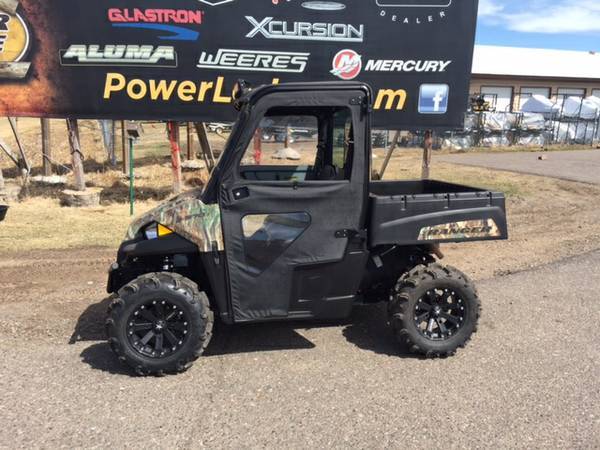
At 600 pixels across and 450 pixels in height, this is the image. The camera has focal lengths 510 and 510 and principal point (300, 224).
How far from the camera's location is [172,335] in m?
3.64

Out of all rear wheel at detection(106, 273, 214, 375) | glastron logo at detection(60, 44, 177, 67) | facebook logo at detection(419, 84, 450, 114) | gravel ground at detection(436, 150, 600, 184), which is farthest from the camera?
gravel ground at detection(436, 150, 600, 184)

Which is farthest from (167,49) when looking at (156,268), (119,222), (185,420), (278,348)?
(185,420)

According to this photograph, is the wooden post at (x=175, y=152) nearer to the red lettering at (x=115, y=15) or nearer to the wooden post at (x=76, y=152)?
the wooden post at (x=76, y=152)

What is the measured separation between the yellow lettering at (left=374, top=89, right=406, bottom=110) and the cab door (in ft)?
18.3

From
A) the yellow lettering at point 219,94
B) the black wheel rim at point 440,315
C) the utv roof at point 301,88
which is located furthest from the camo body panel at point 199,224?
the yellow lettering at point 219,94

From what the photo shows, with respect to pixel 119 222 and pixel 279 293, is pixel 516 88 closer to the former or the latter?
pixel 119 222

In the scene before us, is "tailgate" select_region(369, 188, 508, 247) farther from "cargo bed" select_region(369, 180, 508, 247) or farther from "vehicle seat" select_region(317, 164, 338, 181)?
"vehicle seat" select_region(317, 164, 338, 181)

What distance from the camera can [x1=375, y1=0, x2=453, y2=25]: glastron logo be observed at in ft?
28.9

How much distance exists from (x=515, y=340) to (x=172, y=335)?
9.13 ft

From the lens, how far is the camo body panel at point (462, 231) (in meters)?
3.90

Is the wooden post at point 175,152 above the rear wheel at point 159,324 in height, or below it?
above

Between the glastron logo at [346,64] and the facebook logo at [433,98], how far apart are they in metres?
1.24

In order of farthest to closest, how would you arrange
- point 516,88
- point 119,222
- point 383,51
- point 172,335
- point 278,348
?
point 516,88 < point 383,51 < point 119,222 < point 278,348 < point 172,335

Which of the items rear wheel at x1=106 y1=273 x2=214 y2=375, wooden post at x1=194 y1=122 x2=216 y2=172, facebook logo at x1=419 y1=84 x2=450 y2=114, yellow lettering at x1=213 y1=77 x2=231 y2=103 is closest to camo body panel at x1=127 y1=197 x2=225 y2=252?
rear wheel at x1=106 y1=273 x2=214 y2=375
